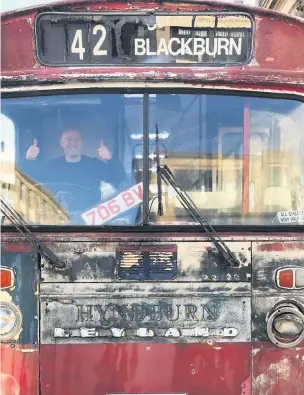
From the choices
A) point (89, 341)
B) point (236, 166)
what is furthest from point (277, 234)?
point (89, 341)

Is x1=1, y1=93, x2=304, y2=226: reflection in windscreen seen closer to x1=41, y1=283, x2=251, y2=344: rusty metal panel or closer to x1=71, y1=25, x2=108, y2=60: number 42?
x1=71, y1=25, x2=108, y2=60: number 42

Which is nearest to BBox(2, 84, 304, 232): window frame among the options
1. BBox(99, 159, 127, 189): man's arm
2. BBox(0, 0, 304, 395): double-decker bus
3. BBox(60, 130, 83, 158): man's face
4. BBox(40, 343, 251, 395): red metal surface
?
BBox(0, 0, 304, 395): double-decker bus

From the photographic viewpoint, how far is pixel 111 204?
314 centimetres

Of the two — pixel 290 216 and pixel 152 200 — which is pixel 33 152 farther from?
pixel 290 216

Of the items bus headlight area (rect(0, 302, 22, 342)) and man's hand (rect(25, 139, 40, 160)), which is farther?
man's hand (rect(25, 139, 40, 160))

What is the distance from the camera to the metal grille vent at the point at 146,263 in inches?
122

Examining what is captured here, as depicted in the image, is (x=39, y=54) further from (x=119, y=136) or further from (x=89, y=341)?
(x=89, y=341)

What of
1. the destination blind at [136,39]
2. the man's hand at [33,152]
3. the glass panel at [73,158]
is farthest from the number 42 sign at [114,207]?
the destination blind at [136,39]

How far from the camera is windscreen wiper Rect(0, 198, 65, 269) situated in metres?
3.04

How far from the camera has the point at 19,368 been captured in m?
3.07

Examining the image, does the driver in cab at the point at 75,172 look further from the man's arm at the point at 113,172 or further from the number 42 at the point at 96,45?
the number 42 at the point at 96,45

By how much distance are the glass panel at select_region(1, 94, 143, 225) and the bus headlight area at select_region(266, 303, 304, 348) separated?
0.88 meters

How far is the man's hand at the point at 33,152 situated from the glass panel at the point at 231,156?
2.03 feet

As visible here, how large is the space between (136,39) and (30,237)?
1.18 meters
